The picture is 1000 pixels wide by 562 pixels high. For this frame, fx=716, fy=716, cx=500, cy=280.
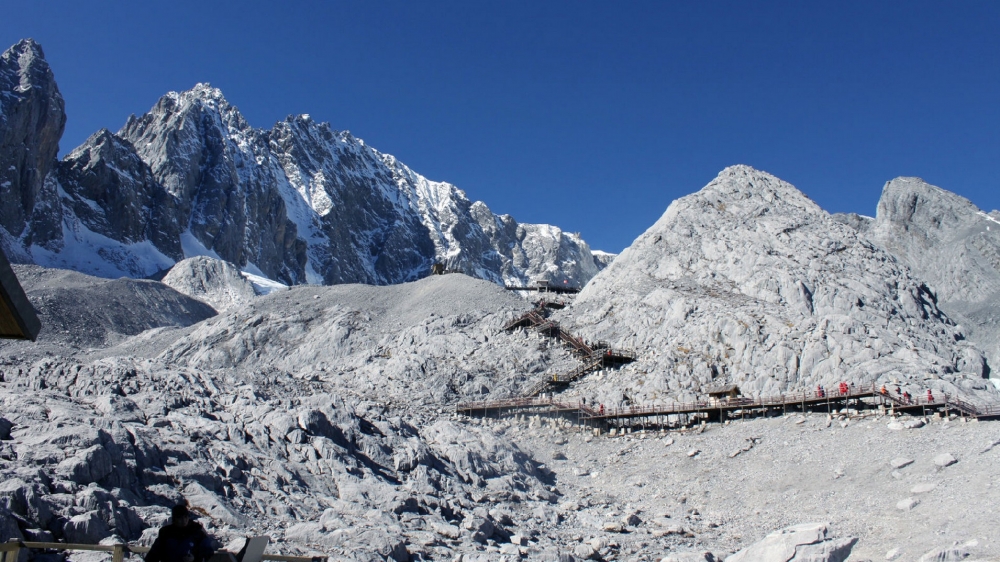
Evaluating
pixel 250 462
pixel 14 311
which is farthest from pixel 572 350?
pixel 14 311

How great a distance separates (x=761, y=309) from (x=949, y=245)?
76.6m

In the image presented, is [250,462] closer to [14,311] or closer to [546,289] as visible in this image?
[14,311]

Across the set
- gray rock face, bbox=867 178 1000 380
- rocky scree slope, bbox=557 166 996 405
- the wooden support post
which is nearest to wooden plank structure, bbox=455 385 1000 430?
rocky scree slope, bbox=557 166 996 405

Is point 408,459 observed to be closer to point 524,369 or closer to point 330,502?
point 330,502

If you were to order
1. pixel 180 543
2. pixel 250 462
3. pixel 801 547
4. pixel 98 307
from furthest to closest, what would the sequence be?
pixel 98 307, pixel 250 462, pixel 801 547, pixel 180 543

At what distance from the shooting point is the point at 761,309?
166ft

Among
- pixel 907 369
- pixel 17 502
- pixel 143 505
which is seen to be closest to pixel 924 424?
pixel 907 369

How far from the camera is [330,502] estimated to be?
71.1 feet

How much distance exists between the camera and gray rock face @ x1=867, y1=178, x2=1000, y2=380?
305 feet

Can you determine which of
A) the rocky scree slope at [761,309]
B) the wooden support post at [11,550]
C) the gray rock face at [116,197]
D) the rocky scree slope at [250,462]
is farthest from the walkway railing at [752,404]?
the gray rock face at [116,197]

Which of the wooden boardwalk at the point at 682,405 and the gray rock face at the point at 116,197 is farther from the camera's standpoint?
the gray rock face at the point at 116,197

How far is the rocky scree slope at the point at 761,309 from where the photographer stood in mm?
43844

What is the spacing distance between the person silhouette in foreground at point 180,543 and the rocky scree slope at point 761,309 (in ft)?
131

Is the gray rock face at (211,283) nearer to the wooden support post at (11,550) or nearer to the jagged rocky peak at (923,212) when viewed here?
the jagged rocky peak at (923,212)
